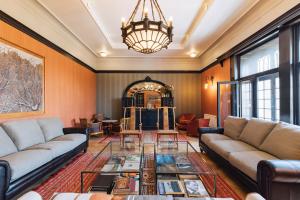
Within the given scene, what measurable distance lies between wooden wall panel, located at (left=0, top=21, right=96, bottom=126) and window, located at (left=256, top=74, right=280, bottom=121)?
5185mm

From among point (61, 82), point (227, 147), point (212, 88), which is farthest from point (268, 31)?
point (61, 82)

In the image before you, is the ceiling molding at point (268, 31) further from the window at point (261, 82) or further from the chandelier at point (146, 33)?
the chandelier at point (146, 33)

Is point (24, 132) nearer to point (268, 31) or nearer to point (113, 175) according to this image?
point (113, 175)

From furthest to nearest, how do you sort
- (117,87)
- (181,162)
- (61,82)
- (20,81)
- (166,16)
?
(117,87)
(61,82)
(166,16)
(20,81)
(181,162)

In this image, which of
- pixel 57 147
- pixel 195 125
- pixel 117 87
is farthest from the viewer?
pixel 117 87

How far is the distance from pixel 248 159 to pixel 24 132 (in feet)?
11.9

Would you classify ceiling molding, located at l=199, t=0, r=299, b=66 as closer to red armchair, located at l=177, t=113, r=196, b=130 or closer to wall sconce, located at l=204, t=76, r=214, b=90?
wall sconce, located at l=204, t=76, r=214, b=90

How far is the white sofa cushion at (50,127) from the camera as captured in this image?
381 centimetres

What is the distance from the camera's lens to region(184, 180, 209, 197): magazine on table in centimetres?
223

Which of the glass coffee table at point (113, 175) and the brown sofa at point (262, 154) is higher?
the brown sofa at point (262, 154)

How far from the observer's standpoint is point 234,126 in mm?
4008

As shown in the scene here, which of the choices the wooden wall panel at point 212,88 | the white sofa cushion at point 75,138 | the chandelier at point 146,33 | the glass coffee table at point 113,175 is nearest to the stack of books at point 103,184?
the glass coffee table at point 113,175

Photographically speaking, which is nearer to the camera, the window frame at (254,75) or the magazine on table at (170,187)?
the magazine on table at (170,187)

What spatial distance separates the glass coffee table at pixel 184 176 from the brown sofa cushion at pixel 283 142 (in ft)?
3.22
